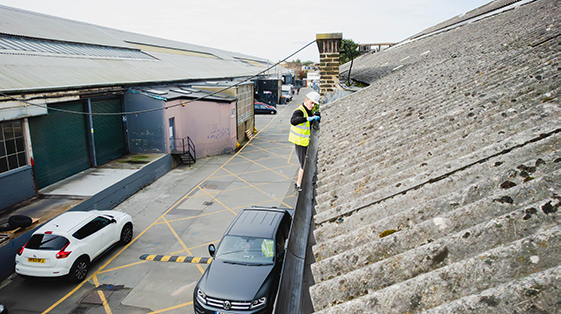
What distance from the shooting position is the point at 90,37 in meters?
23.9

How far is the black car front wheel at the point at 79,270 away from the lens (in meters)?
8.93

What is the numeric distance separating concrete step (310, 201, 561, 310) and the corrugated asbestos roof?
13104 millimetres

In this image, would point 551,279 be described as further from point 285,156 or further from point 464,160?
point 285,156

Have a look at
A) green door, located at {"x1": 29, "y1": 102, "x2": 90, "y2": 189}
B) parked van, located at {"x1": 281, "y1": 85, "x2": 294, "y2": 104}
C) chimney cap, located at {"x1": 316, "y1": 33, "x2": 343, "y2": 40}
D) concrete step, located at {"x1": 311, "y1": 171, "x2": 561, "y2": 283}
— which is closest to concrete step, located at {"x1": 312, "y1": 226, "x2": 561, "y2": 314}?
concrete step, located at {"x1": 311, "y1": 171, "x2": 561, "y2": 283}

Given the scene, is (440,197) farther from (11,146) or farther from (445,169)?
(11,146)

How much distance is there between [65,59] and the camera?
56.2 feet

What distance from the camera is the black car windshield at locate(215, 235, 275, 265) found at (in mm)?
8094

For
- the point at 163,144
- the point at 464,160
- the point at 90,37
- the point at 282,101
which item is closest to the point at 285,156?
the point at 163,144

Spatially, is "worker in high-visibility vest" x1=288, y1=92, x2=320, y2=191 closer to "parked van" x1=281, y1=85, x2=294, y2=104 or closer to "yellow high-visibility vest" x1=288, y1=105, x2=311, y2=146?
"yellow high-visibility vest" x1=288, y1=105, x2=311, y2=146

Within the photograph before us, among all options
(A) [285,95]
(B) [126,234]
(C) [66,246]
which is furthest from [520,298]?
(A) [285,95]

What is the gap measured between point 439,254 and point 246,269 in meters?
6.70

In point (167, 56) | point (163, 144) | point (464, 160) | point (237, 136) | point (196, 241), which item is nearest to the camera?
point (464, 160)

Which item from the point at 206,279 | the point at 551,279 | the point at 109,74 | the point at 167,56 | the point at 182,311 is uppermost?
the point at 167,56

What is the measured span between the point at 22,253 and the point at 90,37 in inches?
→ 782
